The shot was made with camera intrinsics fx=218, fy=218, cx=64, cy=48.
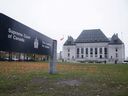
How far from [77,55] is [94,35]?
15.3m

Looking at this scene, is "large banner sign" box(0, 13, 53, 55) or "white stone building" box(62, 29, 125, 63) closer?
"large banner sign" box(0, 13, 53, 55)

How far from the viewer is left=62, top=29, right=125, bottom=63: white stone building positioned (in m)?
118

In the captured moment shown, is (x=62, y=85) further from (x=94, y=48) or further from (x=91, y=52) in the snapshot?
(x=91, y=52)

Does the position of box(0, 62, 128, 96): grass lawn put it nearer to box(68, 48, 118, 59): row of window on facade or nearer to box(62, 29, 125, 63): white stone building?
box(62, 29, 125, 63): white stone building

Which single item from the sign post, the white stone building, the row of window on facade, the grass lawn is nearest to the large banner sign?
the sign post

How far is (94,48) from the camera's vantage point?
123m

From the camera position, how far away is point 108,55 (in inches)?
4692

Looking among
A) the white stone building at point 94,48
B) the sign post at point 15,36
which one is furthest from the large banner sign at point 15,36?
the white stone building at point 94,48

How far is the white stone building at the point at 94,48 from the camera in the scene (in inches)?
4633

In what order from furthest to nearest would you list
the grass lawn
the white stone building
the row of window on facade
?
the row of window on facade → the white stone building → the grass lawn

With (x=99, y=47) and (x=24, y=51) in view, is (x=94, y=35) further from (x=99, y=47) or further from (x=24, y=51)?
(x=24, y=51)

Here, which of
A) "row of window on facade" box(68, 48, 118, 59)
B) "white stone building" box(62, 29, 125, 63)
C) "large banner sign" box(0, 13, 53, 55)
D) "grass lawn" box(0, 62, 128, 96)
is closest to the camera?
"large banner sign" box(0, 13, 53, 55)

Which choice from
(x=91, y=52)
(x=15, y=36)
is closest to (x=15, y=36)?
(x=15, y=36)

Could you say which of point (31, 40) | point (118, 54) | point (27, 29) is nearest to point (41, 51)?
point (31, 40)
